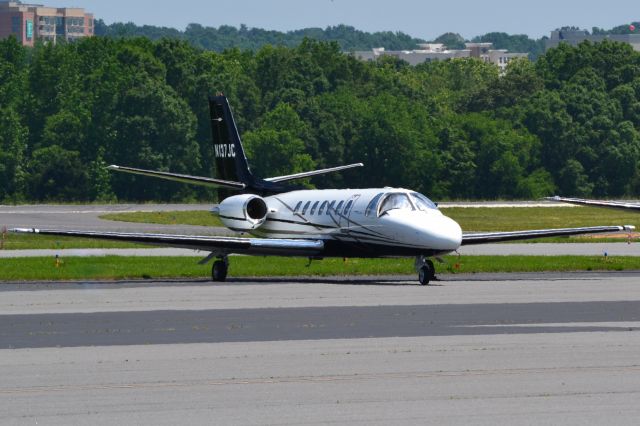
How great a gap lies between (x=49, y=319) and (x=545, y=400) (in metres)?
11.8

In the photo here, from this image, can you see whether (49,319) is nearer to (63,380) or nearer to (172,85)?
(63,380)

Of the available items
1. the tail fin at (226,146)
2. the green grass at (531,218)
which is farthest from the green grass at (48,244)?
the green grass at (531,218)

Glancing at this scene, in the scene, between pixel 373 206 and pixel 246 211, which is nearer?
pixel 373 206

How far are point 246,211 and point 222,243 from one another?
425 centimetres

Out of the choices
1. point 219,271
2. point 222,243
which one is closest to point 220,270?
point 219,271

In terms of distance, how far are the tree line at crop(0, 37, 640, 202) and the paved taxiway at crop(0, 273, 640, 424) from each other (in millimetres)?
80226

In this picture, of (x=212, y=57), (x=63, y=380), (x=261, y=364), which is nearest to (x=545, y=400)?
(x=261, y=364)

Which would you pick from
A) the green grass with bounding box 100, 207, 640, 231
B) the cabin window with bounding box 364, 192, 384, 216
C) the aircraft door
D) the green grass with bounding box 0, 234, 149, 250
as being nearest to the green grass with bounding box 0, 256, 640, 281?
the aircraft door

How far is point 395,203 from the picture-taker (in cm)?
3547

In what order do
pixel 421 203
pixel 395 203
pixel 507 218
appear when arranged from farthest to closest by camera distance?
1. pixel 507 218
2. pixel 395 203
3. pixel 421 203

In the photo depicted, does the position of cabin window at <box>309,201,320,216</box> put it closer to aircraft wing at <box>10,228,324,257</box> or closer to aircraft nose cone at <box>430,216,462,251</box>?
aircraft wing at <box>10,228,324,257</box>

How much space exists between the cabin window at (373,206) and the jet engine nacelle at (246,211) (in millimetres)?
4551

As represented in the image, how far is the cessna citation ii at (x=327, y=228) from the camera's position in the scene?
112ft

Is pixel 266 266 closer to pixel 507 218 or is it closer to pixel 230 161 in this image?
pixel 230 161
